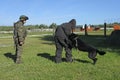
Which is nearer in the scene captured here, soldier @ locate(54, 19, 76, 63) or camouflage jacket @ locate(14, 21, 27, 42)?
soldier @ locate(54, 19, 76, 63)

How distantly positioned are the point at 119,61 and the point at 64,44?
7.93 ft

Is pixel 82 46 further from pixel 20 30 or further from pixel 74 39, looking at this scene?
pixel 20 30

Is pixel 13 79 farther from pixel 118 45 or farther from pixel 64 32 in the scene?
pixel 118 45

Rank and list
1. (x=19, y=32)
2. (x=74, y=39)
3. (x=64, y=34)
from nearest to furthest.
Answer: (x=74, y=39) → (x=64, y=34) → (x=19, y=32)

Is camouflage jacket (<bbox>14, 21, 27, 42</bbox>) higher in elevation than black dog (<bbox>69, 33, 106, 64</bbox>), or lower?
higher

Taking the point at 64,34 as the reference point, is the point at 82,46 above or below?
below

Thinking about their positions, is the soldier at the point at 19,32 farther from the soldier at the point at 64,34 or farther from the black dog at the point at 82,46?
the black dog at the point at 82,46

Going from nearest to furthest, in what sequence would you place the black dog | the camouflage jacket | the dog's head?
the black dog < the dog's head < the camouflage jacket

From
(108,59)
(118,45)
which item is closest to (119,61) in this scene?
(108,59)

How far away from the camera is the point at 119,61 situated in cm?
1323

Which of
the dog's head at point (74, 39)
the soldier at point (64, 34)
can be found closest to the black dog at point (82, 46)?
the dog's head at point (74, 39)

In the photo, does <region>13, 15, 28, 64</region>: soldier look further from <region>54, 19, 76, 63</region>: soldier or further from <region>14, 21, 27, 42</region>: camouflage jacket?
<region>54, 19, 76, 63</region>: soldier

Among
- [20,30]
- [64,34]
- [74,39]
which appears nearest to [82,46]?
[74,39]

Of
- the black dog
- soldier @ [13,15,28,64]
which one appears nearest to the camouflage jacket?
soldier @ [13,15,28,64]
